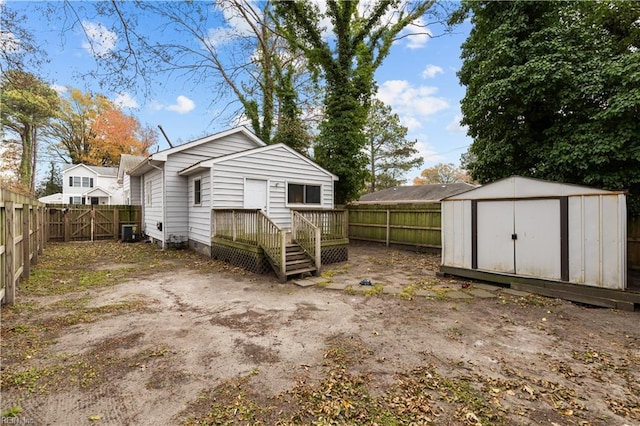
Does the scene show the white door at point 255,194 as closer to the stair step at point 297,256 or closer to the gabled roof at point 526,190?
the stair step at point 297,256

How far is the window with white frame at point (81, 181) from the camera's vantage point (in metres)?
28.9

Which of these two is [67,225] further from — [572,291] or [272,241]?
[572,291]

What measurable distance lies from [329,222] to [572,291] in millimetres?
5517

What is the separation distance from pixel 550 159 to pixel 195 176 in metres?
10.6

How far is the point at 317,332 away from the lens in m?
3.94

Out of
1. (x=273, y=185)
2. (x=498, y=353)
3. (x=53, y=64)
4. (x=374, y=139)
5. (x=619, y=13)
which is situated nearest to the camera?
(x=498, y=353)

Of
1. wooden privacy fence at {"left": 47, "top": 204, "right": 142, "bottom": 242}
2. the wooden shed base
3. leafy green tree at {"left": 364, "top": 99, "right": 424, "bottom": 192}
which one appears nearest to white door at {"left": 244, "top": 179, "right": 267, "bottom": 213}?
the wooden shed base

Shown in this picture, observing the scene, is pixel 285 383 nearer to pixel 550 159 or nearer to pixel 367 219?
pixel 550 159

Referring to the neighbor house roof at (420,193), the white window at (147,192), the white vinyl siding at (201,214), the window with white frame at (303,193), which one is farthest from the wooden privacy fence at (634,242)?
the white window at (147,192)

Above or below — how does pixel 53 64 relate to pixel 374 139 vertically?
below

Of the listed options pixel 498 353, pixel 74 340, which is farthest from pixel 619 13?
pixel 74 340

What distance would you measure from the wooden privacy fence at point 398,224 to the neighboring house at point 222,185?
2455mm

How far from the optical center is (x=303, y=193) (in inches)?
437

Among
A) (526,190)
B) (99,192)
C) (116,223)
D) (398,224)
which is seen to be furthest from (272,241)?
(99,192)
